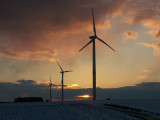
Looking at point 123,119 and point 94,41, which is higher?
point 94,41

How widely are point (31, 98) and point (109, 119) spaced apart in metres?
134

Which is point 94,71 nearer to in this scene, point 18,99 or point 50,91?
point 50,91

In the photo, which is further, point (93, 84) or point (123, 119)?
point (93, 84)

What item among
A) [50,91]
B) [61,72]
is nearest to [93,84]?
[61,72]

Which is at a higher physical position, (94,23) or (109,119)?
(94,23)

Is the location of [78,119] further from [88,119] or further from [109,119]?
[109,119]

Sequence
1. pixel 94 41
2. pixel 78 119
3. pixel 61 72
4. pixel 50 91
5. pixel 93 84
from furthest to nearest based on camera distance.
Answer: pixel 50 91 < pixel 61 72 < pixel 94 41 < pixel 93 84 < pixel 78 119

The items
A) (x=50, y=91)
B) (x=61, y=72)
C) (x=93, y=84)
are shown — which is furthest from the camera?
(x=50, y=91)

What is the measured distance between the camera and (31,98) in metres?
167

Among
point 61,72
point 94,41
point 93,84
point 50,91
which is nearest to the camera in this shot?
point 93,84

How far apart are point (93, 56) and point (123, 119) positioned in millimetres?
55685

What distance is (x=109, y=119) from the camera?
4106 cm

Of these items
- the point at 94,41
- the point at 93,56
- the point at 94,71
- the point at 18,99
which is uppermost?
the point at 94,41

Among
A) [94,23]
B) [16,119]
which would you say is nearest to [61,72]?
[94,23]
